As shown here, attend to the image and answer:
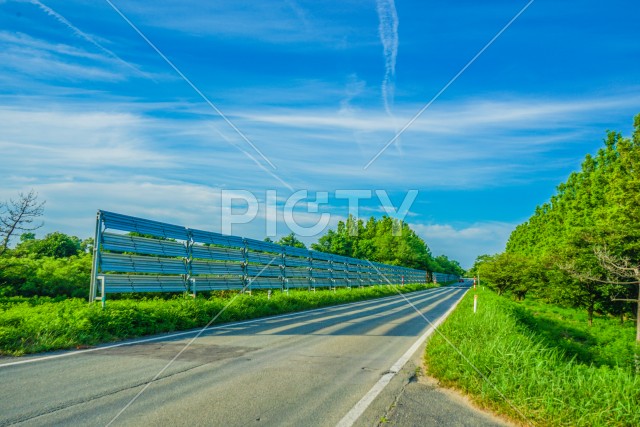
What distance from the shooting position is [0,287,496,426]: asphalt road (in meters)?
4.15

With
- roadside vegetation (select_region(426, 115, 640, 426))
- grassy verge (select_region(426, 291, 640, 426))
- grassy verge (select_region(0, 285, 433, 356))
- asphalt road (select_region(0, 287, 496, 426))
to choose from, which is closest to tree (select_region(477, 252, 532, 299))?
roadside vegetation (select_region(426, 115, 640, 426))

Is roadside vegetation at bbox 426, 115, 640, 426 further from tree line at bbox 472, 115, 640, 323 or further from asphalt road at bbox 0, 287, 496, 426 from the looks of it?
asphalt road at bbox 0, 287, 496, 426

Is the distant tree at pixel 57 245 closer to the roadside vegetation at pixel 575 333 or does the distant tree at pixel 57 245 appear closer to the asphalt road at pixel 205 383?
the asphalt road at pixel 205 383

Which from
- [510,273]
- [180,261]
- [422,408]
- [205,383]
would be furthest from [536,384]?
[510,273]

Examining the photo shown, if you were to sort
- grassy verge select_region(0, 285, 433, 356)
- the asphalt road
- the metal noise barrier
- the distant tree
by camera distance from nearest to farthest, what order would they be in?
the asphalt road
grassy verge select_region(0, 285, 433, 356)
the metal noise barrier
the distant tree

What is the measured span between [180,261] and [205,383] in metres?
8.23

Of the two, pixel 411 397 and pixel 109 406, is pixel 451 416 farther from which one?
pixel 109 406

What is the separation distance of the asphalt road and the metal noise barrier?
2983mm

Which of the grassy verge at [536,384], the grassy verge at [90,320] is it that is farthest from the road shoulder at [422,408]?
the grassy verge at [90,320]

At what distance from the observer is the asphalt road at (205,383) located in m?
4.15

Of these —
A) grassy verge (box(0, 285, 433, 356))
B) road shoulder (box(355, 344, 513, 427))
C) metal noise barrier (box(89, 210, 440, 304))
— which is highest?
metal noise barrier (box(89, 210, 440, 304))

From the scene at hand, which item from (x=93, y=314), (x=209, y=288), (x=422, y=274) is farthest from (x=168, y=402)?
(x=422, y=274)

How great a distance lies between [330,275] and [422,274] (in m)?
51.4

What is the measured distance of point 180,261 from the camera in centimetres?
1304
